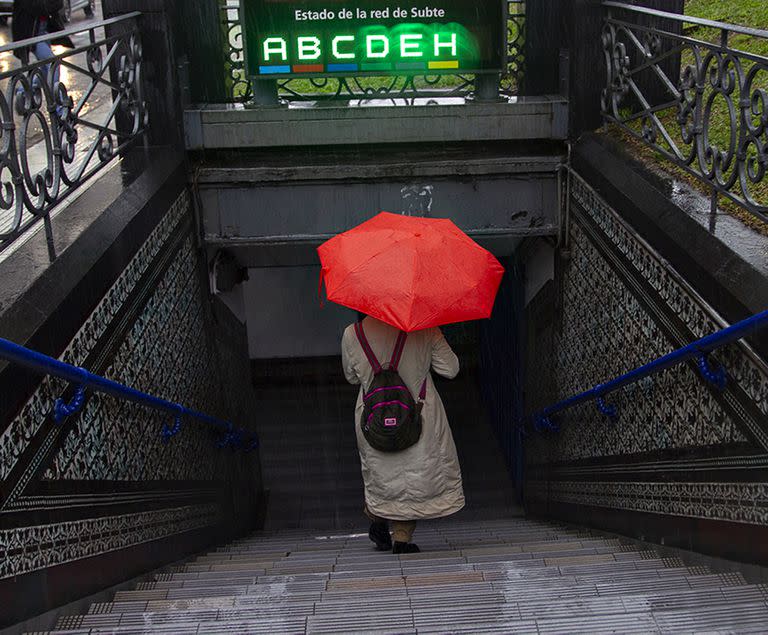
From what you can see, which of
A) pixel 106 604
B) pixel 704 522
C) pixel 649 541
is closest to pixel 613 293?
pixel 649 541

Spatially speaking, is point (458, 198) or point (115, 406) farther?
point (458, 198)

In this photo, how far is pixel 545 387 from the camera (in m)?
7.41

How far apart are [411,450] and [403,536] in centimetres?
59

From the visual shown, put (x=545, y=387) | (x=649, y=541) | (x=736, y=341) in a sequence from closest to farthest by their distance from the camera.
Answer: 1. (x=736, y=341)
2. (x=649, y=541)
3. (x=545, y=387)

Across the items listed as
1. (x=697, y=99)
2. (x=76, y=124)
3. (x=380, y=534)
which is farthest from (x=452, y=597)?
(x=76, y=124)

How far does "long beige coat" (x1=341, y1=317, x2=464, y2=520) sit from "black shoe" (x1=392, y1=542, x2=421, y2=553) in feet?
0.78

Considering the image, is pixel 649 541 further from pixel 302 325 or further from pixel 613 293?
pixel 302 325

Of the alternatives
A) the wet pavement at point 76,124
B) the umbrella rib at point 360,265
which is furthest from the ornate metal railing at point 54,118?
the umbrella rib at point 360,265

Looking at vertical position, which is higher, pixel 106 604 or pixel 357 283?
pixel 357 283

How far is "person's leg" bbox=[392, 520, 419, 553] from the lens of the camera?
15.9 ft

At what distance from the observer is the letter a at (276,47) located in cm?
584

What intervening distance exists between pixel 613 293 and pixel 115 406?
9.50ft

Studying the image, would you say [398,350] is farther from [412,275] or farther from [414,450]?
[414,450]

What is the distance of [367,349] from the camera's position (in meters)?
4.36
